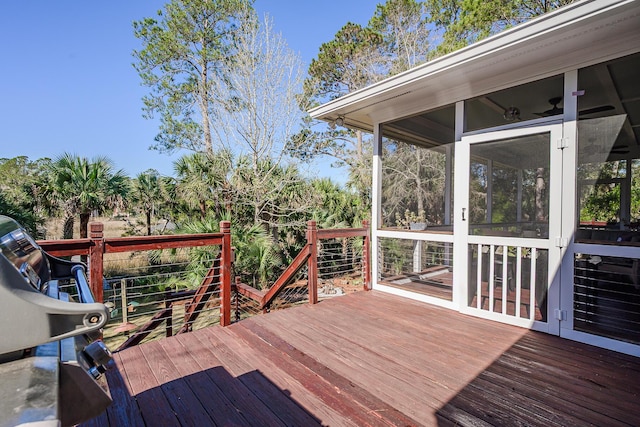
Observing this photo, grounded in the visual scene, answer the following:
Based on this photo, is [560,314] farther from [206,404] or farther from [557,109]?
[206,404]

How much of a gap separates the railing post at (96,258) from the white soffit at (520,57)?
2802 millimetres

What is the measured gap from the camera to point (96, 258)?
7.61 ft

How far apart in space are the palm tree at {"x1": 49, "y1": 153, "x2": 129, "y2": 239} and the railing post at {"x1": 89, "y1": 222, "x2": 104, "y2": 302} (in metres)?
5.24

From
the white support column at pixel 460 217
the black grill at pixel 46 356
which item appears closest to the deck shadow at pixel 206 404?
the black grill at pixel 46 356

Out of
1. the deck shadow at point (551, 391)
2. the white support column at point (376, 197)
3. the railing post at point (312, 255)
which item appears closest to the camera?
the deck shadow at point (551, 391)

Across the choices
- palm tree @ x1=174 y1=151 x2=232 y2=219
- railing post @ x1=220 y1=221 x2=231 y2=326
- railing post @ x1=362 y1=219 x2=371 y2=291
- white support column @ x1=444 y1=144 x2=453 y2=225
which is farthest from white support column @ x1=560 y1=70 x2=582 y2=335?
palm tree @ x1=174 y1=151 x2=232 y2=219

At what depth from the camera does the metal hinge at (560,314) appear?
2.63 m

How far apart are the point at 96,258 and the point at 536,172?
151 inches

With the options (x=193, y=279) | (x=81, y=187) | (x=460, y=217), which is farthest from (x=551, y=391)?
(x=81, y=187)

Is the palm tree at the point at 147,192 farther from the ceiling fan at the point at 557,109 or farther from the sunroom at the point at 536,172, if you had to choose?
the ceiling fan at the point at 557,109

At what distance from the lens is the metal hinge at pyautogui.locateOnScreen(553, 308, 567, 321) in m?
2.63

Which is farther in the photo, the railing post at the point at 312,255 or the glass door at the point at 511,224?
the railing post at the point at 312,255

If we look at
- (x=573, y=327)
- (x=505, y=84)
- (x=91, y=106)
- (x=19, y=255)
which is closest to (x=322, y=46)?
(x=91, y=106)

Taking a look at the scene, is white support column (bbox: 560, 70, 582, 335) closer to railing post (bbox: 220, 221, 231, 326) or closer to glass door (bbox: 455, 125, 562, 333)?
glass door (bbox: 455, 125, 562, 333)
